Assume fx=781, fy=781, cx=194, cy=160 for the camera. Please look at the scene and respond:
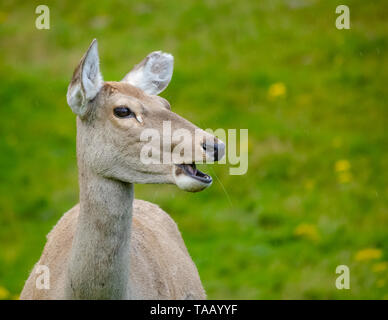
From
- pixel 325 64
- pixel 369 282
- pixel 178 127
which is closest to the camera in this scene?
pixel 178 127

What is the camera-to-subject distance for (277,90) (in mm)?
15602

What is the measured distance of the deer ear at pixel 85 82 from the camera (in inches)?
209

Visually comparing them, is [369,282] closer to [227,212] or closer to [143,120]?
[227,212]

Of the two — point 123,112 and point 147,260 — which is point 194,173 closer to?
point 123,112

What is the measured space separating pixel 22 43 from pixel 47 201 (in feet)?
21.7

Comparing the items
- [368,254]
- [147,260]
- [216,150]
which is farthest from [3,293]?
[216,150]

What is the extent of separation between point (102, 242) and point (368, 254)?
265 inches

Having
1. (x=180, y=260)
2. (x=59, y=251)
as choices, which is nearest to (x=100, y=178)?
(x=59, y=251)

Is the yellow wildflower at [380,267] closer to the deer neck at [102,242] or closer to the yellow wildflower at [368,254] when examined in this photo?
the yellow wildflower at [368,254]

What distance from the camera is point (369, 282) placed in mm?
10508

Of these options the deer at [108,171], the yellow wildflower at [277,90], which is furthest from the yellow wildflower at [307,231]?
the deer at [108,171]

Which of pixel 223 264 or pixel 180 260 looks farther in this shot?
pixel 223 264

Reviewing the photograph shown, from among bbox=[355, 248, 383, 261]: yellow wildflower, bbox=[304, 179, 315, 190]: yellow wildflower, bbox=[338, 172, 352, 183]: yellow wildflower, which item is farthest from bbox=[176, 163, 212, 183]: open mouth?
bbox=[338, 172, 352, 183]: yellow wildflower

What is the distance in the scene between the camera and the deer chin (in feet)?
16.5
